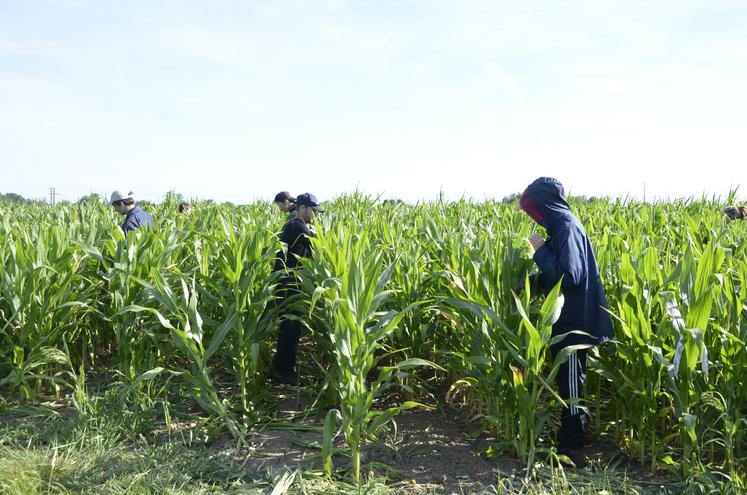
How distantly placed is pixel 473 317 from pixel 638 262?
3.37 ft

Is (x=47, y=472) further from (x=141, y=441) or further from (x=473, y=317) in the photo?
(x=473, y=317)

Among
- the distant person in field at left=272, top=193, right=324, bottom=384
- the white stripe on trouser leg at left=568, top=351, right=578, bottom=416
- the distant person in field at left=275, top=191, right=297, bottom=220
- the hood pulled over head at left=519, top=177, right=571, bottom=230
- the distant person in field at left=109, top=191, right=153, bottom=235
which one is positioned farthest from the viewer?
the distant person in field at left=275, top=191, right=297, bottom=220

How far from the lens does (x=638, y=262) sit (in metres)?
3.60

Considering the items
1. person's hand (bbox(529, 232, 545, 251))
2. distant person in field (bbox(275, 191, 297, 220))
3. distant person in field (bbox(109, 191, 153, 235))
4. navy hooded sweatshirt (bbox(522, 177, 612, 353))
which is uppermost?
distant person in field (bbox(275, 191, 297, 220))

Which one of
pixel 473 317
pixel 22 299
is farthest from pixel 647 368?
pixel 22 299

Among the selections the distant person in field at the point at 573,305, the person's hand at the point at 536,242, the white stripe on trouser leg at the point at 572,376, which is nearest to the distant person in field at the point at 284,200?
the person's hand at the point at 536,242

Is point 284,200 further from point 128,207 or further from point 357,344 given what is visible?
point 357,344

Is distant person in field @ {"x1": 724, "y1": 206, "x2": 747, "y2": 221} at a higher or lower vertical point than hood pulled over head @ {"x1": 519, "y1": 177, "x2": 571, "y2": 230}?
higher

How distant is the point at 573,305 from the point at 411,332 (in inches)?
44.9

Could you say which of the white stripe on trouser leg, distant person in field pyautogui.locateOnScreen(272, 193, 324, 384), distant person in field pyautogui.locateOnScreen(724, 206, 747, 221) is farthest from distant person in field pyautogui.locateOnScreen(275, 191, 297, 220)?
distant person in field pyautogui.locateOnScreen(724, 206, 747, 221)

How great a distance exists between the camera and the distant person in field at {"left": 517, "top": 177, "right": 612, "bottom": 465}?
11.4 feet

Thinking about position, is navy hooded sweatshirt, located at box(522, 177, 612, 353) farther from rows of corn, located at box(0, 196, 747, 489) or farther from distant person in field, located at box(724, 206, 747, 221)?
distant person in field, located at box(724, 206, 747, 221)

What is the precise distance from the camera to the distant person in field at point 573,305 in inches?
137

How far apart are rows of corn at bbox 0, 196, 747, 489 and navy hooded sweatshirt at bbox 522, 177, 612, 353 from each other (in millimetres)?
143
